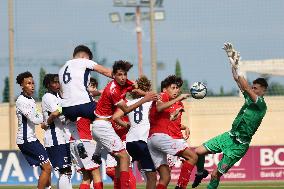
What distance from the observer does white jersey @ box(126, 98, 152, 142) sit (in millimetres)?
18078

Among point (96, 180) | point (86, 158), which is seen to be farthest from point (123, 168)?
point (86, 158)

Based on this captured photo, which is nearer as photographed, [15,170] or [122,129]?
[122,129]

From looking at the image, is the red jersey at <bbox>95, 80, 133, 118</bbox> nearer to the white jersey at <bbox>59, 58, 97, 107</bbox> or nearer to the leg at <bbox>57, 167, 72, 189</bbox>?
the white jersey at <bbox>59, 58, 97, 107</bbox>

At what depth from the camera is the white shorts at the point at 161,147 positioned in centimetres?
1738

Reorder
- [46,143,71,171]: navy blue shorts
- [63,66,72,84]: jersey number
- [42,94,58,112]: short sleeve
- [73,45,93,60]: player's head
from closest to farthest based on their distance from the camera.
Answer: [63,66,72,84]: jersey number
[73,45,93,60]: player's head
[46,143,71,171]: navy blue shorts
[42,94,58,112]: short sleeve

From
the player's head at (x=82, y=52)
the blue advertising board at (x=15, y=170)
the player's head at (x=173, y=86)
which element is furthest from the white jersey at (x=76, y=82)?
the blue advertising board at (x=15, y=170)

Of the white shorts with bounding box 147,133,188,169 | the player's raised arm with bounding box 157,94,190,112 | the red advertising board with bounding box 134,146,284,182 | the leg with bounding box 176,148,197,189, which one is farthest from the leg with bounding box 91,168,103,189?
the red advertising board with bounding box 134,146,284,182

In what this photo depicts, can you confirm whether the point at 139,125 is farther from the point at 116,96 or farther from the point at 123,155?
the point at 116,96

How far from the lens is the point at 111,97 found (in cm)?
1655

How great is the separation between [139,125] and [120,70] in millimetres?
2089

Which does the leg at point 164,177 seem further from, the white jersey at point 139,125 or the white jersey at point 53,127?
the white jersey at point 53,127

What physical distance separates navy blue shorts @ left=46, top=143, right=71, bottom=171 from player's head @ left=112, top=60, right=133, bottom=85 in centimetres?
254

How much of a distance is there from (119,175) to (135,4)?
44.5 meters

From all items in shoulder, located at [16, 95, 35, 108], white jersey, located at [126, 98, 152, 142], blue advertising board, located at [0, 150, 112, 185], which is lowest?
blue advertising board, located at [0, 150, 112, 185]
